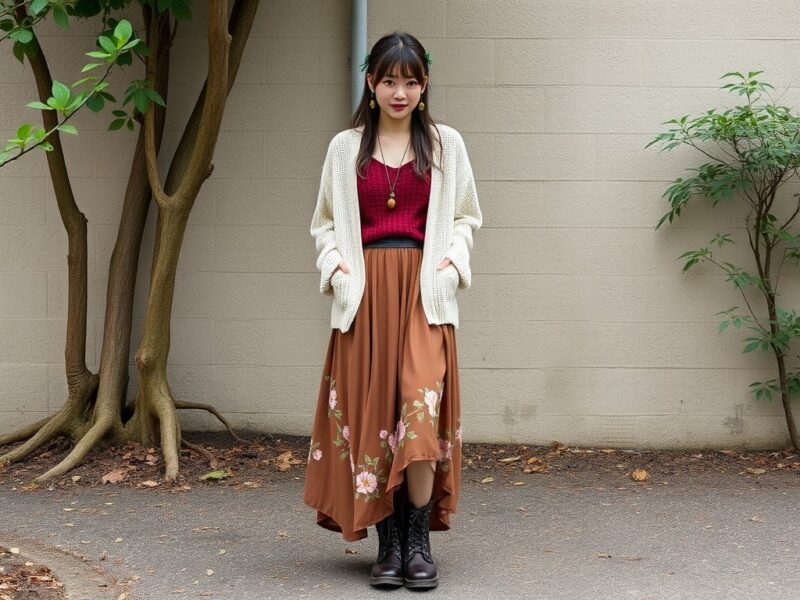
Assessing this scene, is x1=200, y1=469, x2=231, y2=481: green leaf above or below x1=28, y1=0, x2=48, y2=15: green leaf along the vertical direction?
below

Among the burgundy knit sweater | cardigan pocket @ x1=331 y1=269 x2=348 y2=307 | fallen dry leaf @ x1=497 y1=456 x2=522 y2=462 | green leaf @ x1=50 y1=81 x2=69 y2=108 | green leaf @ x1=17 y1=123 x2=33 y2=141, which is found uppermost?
green leaf @ x1=50 y1=81 x2=69 y2=108

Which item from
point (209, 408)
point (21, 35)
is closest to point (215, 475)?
point (209, 408)

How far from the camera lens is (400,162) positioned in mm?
3939

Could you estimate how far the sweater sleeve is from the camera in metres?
3.94

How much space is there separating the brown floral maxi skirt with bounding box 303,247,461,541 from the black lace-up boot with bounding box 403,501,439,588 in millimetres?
100

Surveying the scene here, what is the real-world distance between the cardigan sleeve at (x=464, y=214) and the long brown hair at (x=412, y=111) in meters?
0.09

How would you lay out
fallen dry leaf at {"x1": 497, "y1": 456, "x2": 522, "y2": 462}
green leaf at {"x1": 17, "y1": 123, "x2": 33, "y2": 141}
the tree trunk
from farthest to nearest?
fallen dry leaf at {"x1": 497, "y1": 456, "x2": 522, "y2": 462}
the tree trunk
green leaf at {"x1": 17, "y1": 123, "x2": 33, "y2": 141}

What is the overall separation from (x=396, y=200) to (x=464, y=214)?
269 millimetres

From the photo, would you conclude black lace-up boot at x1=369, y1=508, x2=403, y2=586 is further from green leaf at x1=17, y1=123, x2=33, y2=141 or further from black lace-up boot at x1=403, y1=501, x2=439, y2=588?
green leaf at x1=17, y1=123, x2=33, y2=141

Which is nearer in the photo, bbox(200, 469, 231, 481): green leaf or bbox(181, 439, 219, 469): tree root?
bbox(200, 469, 231, 481): green leaf

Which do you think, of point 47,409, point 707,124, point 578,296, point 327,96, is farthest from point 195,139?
point 707,124

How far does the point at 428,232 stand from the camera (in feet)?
12.8

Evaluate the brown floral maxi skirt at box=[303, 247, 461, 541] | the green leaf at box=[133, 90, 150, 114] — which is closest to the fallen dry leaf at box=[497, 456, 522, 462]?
the brown floral maxi skirt at box=[303, 247, 461, 541]

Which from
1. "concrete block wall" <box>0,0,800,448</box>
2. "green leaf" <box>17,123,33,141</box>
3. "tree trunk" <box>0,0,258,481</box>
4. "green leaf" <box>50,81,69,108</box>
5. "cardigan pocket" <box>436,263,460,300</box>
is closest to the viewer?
"green leaf" <box>17,123,33,141</box>
